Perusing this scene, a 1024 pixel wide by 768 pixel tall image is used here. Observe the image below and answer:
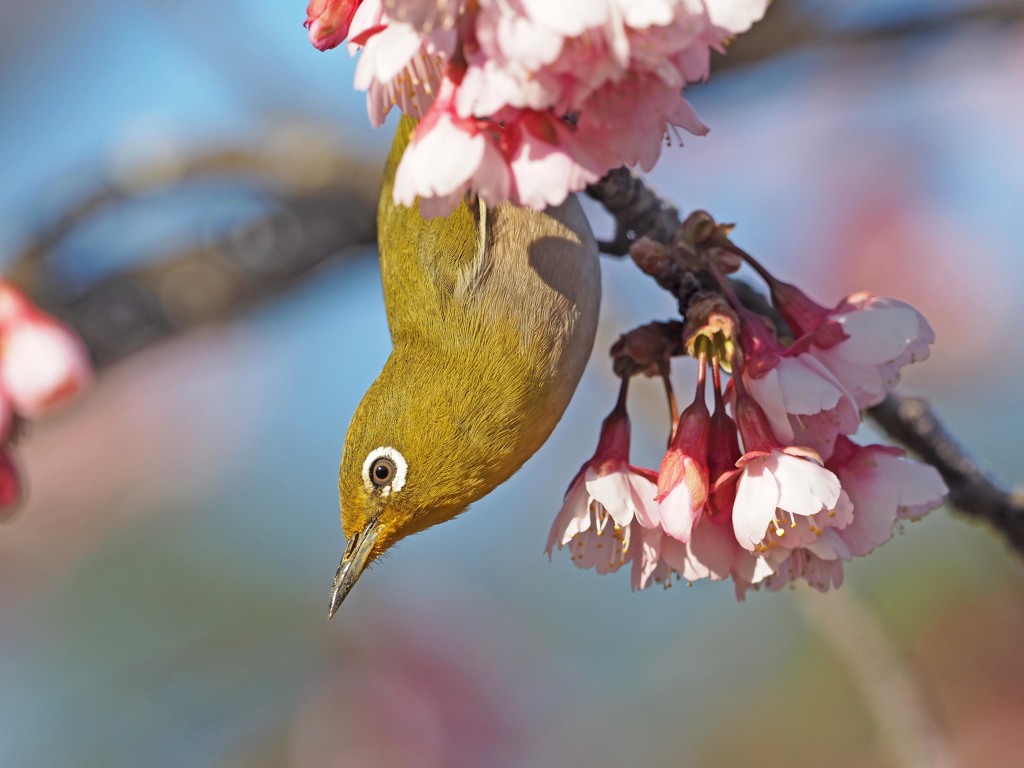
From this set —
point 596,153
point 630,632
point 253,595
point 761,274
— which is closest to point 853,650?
point 761,274

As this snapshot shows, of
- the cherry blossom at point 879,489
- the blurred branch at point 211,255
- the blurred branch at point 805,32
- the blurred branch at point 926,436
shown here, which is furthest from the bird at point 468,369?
the blurred branch at point 805,32

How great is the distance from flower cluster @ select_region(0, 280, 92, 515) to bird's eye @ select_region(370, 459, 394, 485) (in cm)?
118

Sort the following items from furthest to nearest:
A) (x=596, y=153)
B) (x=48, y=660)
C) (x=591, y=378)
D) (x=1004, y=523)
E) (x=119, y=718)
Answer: (x=48, y=660), (x=119, y=718), (x=591, y=378), (x=1004, y=523), (x=596, y=153)

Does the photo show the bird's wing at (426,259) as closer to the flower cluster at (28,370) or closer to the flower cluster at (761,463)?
the flower cluster at (761,463)

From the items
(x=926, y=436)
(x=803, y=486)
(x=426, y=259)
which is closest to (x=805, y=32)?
(x=926, y=436)

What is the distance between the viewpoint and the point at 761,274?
1.90 m

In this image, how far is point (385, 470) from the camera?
7.45ft

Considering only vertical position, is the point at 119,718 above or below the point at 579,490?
below

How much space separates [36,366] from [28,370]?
25mm

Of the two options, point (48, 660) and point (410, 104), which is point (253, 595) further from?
point (410, 104)

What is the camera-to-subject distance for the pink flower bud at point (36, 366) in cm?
288

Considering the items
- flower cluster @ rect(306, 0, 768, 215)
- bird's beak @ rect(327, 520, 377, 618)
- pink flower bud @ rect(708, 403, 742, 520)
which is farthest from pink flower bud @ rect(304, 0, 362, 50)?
bird's beak @ rect(327, 520, 377, 618)

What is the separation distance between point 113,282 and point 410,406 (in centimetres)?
237

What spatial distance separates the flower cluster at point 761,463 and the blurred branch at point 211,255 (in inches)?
96.1
